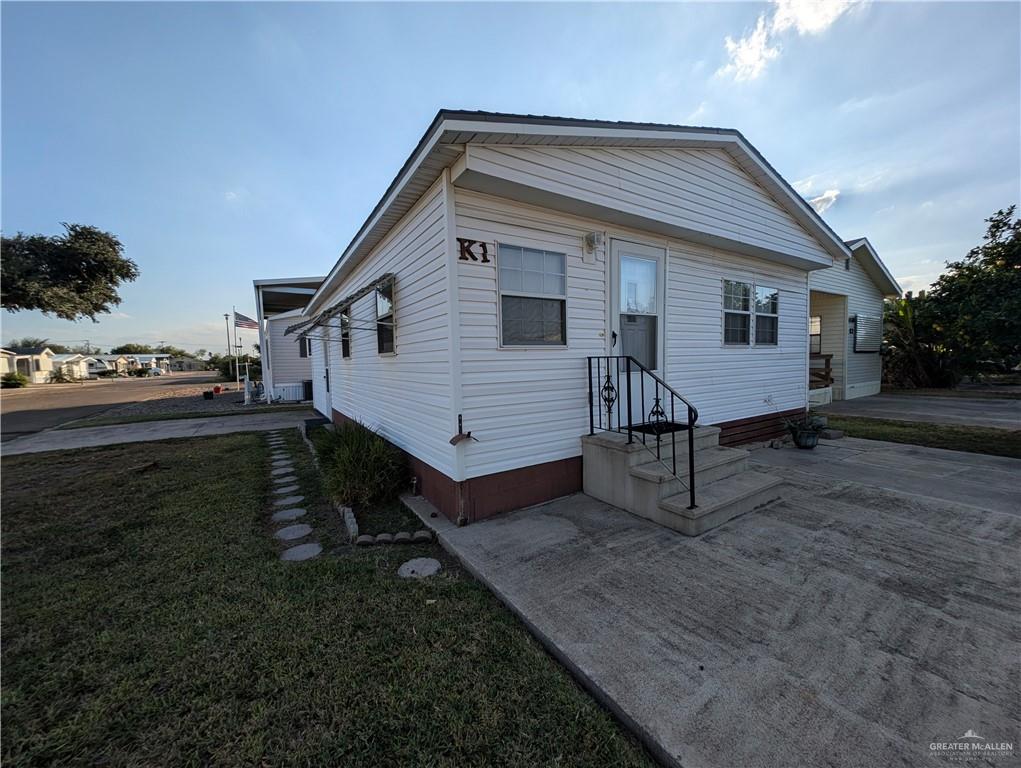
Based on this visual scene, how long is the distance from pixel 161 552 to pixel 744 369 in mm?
7643

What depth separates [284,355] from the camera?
17.0m

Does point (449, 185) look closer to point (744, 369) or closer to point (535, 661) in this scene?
point (535, 661)

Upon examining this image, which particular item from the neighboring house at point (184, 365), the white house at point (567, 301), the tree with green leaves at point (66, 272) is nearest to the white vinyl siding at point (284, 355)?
the tree with green leaves at point (66, 272)

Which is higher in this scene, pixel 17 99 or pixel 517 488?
pixel 17 99

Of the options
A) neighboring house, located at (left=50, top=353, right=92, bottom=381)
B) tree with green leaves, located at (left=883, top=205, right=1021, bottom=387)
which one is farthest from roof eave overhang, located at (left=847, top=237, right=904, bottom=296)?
neighboring house, located at (left=50, top=353, right=92, bottom=381)

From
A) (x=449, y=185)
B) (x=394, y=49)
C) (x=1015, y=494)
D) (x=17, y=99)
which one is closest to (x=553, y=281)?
(x=449, y=185)

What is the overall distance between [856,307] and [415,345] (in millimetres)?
14368

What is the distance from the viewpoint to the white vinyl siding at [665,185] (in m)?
3.49

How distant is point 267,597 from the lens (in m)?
2.65

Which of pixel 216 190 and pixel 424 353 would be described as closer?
pixel 424 353

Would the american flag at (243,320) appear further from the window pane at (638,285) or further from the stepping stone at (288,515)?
the window pane at (638,285)

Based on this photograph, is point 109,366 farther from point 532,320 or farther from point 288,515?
point 532,320

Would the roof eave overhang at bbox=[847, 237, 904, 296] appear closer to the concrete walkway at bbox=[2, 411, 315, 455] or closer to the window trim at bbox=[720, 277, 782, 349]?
the window trim at bbox=[720, 277, 782, 349]

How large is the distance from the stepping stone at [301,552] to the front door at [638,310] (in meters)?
3.56
